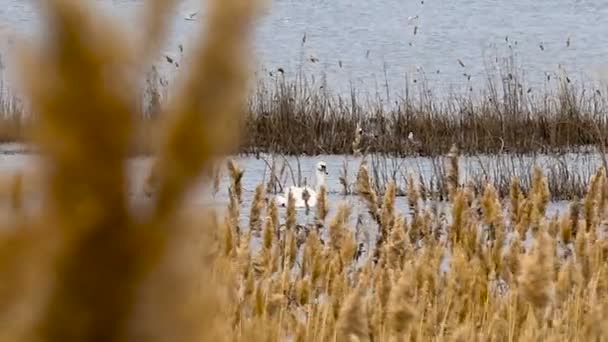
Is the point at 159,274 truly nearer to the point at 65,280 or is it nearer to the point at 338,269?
the point at 65,280

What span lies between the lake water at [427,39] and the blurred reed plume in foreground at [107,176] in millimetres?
11357

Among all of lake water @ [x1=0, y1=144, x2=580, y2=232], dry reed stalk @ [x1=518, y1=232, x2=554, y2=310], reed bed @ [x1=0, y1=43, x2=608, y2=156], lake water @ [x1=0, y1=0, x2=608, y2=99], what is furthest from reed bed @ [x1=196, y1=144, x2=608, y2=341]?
lake water @ [x1=0, y1=0, x2=608, y2=99]

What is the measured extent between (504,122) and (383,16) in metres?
9.02

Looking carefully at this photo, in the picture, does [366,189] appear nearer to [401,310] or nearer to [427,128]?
[401,310]

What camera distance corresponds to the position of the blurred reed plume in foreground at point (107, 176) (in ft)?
1.01

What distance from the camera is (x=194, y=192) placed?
0.33 m

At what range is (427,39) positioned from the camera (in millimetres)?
15773

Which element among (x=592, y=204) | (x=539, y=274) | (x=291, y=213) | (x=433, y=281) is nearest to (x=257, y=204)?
(x=291, y=213)

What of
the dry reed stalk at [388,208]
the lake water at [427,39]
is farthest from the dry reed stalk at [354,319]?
the lake water at [427,39]

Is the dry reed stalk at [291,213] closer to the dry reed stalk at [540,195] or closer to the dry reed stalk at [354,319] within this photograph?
→ the dry reed stalk at [540,195]

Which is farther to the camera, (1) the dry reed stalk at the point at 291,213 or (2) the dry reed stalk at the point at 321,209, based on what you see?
(2) the dry reed stalk at the point at 321,209

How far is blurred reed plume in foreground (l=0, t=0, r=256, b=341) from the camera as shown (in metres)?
0.31

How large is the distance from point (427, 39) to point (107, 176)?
1565 cm

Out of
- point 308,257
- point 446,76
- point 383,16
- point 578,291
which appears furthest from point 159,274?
point 383,16
